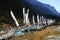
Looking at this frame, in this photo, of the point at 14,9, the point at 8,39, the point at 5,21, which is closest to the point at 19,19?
the point at 14,9

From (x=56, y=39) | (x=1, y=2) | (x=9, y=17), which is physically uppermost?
(x=1, y=2)

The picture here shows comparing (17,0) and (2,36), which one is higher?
(17,0)

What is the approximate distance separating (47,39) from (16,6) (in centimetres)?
2185

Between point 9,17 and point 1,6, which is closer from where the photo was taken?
point 9,17

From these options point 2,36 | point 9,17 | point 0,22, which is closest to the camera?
point 2,36

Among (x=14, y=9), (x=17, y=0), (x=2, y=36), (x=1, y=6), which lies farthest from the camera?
(x=17, y=0)

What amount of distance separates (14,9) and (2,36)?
2021 cm

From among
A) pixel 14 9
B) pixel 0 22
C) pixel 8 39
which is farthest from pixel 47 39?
pixel 14 9

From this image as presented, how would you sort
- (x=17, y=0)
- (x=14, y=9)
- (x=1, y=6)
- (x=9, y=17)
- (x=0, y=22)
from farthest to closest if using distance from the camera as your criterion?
1. (x=17, y=0)
2. (x=14, y=9)
3. (x=1, y=6)
4. (x=9, y=17)
5. (x=0, y=22)

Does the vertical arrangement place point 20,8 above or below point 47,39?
above

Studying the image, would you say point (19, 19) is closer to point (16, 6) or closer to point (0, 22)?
point (16, 6)

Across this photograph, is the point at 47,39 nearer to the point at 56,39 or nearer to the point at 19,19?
the point at 56,39

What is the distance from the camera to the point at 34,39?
12875mm

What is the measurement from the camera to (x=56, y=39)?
1296 centimetres
